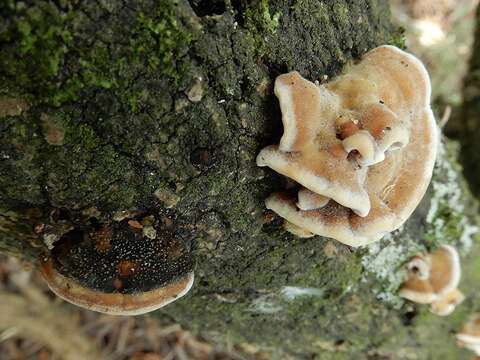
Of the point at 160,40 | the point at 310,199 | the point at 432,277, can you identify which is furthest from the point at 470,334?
the point at 160,40

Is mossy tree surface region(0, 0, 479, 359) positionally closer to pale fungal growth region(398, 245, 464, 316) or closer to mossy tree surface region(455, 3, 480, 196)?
pale fungal growth region(398, 245, 464, 316)

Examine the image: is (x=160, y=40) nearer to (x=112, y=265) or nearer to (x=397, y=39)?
(x=112, y=265)

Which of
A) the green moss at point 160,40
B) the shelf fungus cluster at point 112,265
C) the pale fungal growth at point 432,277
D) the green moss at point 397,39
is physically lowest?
the pale fungal growth at point 432,277

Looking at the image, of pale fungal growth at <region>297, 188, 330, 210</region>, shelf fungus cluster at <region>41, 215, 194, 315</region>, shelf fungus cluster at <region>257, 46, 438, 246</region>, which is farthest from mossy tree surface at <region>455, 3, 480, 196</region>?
shelf fungus cluster at <region>41, 215, 194, 315</region>

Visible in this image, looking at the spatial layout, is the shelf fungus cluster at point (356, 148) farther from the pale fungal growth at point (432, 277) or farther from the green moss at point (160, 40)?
the pale fungal growth at point (432, 277)

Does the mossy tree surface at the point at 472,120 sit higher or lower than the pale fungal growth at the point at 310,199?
lower

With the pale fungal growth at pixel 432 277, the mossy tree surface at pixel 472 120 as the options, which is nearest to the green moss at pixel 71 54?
the pale fungal growth at pixel 432 277
